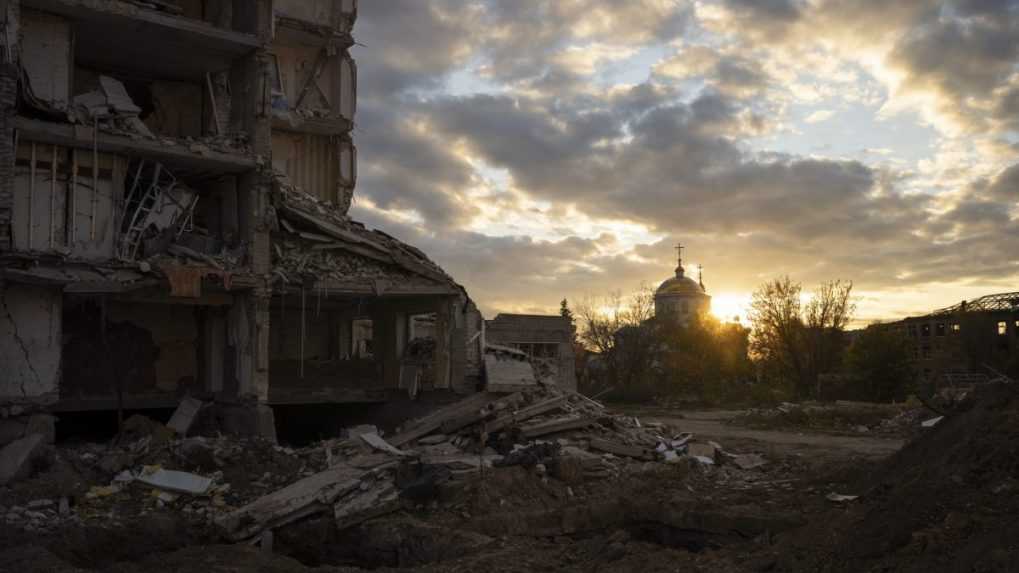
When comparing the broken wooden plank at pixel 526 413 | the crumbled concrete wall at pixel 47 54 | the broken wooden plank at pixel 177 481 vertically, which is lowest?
the broken wooden plank at pixel 177 481

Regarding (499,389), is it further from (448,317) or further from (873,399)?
(873,399)

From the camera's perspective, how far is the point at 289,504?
36.5 ft

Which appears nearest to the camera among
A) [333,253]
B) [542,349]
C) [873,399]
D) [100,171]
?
[100,171]

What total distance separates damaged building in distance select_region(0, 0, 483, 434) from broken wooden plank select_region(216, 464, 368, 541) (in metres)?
4.27

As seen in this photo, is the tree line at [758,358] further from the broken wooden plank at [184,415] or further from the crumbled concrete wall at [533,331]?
the broken wooden plank at [184,415]

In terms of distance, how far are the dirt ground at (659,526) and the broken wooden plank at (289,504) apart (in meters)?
0.20

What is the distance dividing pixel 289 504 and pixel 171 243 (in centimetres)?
660

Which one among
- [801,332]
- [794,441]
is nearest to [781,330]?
[801,332]

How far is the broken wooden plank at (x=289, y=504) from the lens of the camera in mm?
10742

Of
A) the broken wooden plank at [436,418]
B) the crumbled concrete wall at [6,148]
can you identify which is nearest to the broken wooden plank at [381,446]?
the broken wooden plank at [436,418]

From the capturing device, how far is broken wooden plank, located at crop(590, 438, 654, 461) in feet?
48.3

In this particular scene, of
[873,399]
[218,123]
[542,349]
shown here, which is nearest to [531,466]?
[218,123]

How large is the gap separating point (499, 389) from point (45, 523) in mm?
8774

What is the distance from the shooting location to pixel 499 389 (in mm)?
17031
